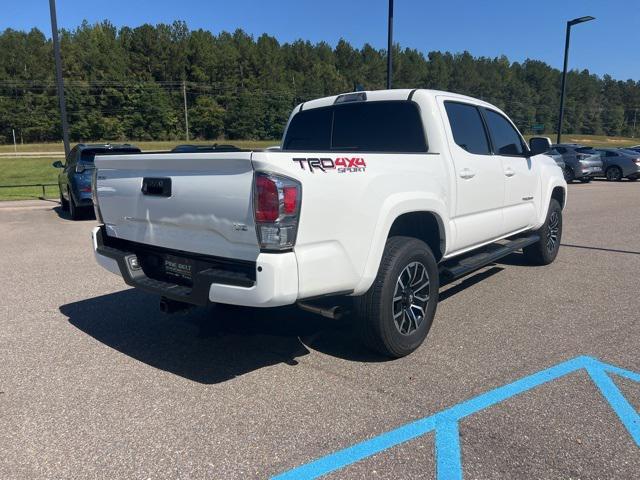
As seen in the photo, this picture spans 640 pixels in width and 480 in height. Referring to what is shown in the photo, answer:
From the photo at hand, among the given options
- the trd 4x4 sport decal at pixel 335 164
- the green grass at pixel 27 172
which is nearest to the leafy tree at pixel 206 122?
the green grass at pixel 27 172

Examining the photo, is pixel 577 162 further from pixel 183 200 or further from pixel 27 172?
pixel 27 172

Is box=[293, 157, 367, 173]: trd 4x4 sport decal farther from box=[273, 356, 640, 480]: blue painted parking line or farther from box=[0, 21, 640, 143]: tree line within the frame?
box=[0, 21, 640, 143]: tree line

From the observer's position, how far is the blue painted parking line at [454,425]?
257 cm

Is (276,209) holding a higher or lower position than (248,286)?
higher

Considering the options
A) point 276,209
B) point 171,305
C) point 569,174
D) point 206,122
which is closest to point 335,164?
point 276,209

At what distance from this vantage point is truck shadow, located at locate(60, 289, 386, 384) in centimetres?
388

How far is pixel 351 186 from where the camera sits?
3.29 m

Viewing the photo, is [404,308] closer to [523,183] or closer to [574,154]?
[523,183]

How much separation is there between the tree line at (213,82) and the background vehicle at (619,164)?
5850cm

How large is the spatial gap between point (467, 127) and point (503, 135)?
978 millimetres

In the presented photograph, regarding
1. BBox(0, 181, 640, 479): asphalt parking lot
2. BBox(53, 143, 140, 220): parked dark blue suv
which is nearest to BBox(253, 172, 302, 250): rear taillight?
BBox(0, 181, 640, 479): asphalt parking lot

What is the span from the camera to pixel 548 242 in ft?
22.5

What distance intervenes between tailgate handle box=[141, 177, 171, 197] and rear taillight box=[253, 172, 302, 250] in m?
0.83

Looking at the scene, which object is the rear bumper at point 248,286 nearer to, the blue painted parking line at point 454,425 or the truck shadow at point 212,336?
the truck shadow at point 212,336
